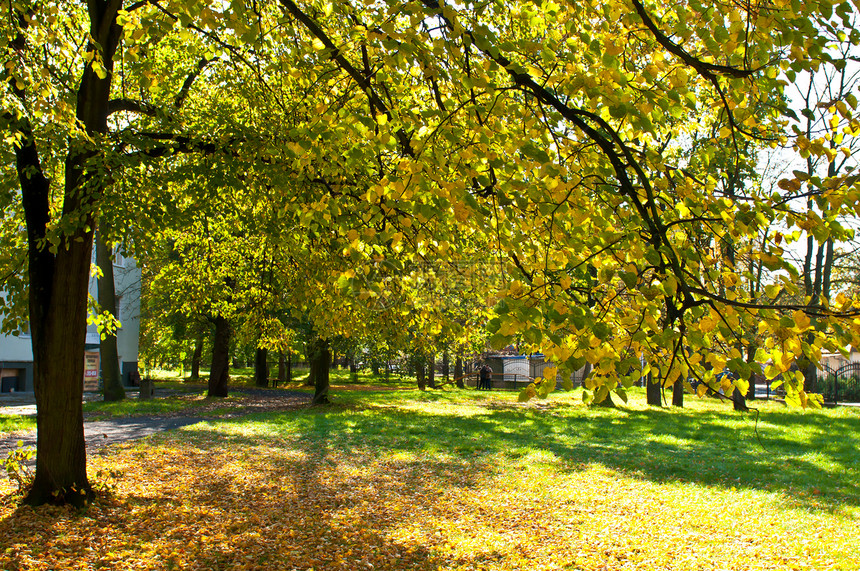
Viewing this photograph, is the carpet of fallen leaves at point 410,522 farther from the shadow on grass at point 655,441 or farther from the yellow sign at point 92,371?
the yellow sign at point 92,371

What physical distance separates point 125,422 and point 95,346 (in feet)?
54.6

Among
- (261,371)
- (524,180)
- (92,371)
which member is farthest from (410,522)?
(261,371)

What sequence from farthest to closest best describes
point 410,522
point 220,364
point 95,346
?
point 95,346 < point 220,364 < point 410,522

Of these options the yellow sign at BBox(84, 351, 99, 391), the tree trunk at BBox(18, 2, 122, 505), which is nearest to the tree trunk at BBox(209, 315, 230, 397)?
the yellow sign at BBox(84, 351, 99, 391)

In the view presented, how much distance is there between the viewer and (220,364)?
22594mm

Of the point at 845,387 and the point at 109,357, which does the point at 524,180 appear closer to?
the point at 109,357

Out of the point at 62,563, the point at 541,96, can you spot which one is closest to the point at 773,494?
the point at 541,96

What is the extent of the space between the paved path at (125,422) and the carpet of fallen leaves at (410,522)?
2399 millimetres

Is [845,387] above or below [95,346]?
below

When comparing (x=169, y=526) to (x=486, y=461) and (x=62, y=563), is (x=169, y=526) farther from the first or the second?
(x=486, y=461)

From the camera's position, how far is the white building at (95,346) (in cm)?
2410

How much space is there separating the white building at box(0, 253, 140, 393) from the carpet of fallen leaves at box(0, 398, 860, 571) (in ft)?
51.2

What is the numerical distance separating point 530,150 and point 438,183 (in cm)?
49

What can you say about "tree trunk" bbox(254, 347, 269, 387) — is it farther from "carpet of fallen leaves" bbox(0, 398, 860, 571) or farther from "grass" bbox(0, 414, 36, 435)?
"carpet of fallen leaves" bbox(0, 398, 860, 571)
